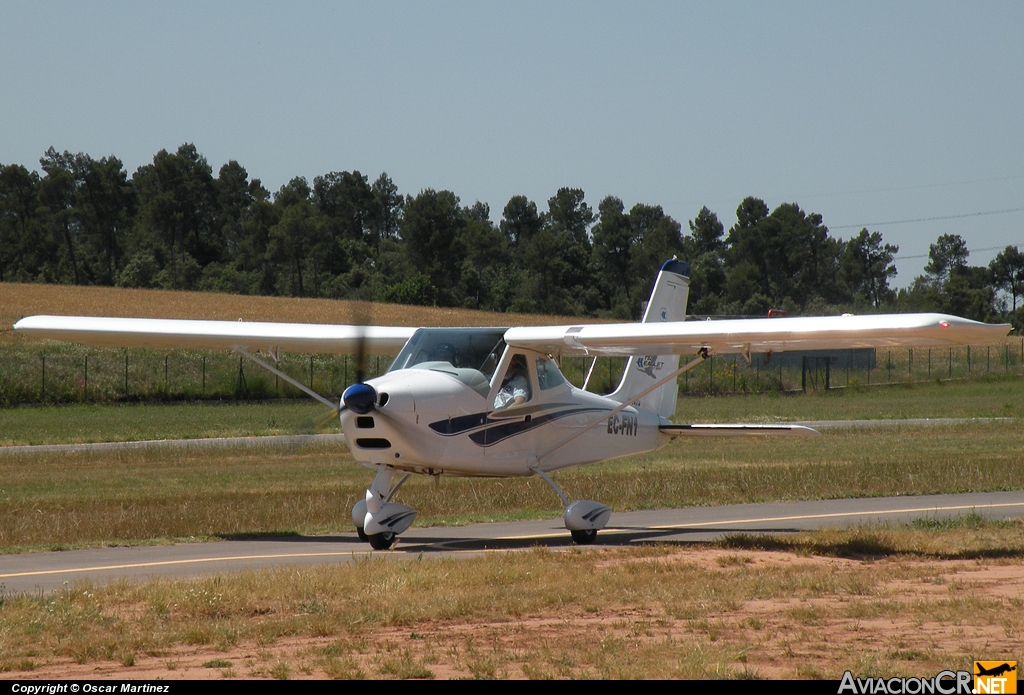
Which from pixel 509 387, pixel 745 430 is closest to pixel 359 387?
pixel 509 387

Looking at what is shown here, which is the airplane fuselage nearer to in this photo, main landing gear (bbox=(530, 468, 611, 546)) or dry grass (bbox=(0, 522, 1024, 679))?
main landing gear (bbox=(530, 468, 611, 546))

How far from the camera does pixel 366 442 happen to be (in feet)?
42.5

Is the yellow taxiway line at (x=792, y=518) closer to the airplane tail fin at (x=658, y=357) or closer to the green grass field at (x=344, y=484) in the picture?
the green grass field at (x=344, y=484)

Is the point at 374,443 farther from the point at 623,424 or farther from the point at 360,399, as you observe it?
the point at 623,424

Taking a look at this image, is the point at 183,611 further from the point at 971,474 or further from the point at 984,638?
the point at 971,474

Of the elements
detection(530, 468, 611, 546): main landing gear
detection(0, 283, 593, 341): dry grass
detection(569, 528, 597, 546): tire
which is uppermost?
detection(0, 283, 593, 341): dry grass

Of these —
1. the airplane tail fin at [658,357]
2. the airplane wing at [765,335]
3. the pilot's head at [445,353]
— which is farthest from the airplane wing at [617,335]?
the airplane tail fin at [658,357]

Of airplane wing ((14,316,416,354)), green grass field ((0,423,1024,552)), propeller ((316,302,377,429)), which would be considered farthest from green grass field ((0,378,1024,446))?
propeller ((316,302,377,429))

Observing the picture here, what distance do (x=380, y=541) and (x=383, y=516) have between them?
0.31 m

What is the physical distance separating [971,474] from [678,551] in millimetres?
11593

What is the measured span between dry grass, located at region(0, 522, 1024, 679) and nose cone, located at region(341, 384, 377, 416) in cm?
212

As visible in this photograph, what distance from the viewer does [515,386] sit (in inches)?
583

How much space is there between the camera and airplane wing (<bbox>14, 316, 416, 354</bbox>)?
1697 cm

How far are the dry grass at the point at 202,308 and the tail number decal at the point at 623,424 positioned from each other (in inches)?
1721
